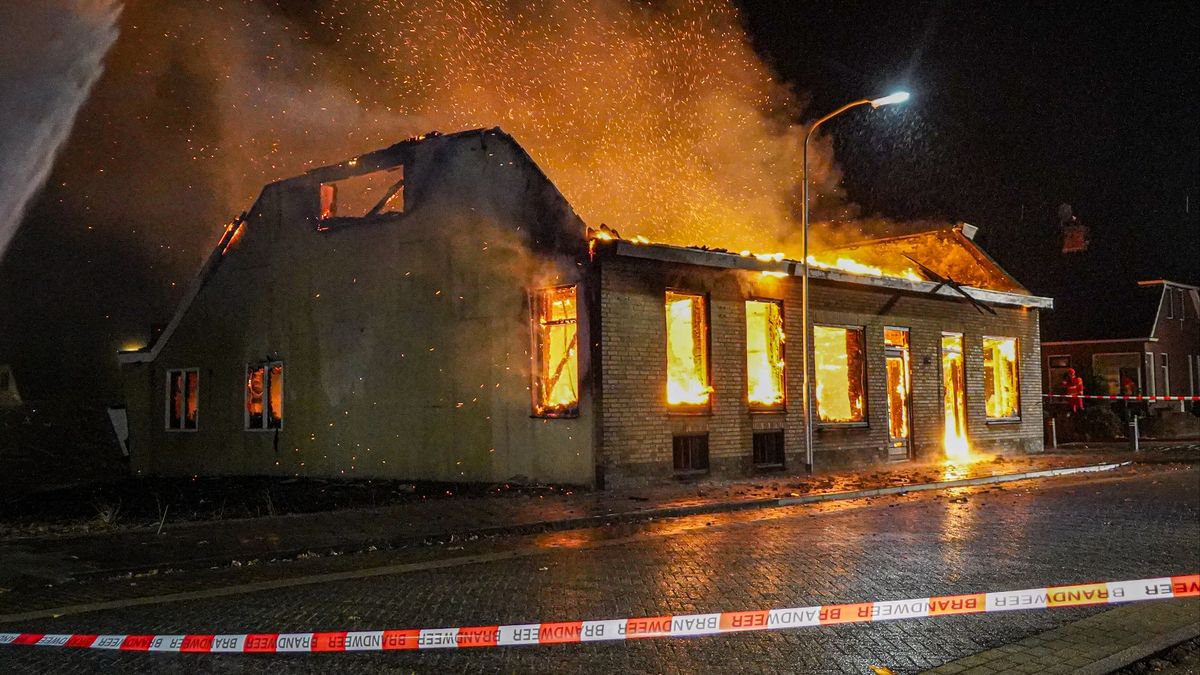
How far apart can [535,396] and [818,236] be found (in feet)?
35.2

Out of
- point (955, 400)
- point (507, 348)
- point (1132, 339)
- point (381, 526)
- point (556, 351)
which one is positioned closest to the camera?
point (381, 526)

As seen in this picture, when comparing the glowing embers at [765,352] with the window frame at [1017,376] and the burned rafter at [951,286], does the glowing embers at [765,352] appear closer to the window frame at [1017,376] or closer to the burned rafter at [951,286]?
the burned rafter at [951,286]

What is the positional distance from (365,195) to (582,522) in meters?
9.56

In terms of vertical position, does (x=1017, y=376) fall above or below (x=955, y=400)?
above

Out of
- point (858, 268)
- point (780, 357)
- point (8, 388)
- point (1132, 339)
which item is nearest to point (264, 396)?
point (780, 357)

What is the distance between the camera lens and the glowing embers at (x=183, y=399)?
2097 cm

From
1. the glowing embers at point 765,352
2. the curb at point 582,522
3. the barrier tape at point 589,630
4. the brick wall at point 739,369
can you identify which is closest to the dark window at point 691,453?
the brick wall at point 739,369

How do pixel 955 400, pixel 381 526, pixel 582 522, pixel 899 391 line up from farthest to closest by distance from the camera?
1. pixel 955 400
2. pixel 899 391
3. pixel 582 522
4. pixel 381 526

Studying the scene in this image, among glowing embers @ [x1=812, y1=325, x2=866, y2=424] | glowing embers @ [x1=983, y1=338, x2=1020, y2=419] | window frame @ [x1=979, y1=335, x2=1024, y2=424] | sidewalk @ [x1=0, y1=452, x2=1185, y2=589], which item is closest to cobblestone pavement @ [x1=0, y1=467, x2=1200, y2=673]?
sidewalk @ [x1=0, y1=452, x2=1185, y2=589]

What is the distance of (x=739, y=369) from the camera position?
55.7 ft

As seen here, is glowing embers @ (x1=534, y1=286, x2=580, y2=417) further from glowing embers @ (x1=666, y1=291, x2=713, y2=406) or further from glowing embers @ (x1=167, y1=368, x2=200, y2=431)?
glowing embers @ (x1=167, y1=368, x2=200, y2=431)

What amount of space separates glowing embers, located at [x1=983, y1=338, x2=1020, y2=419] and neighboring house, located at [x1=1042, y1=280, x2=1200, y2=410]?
16.7m

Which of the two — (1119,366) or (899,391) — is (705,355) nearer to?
(899,391)

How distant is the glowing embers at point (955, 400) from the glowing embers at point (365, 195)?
42.6 feet
